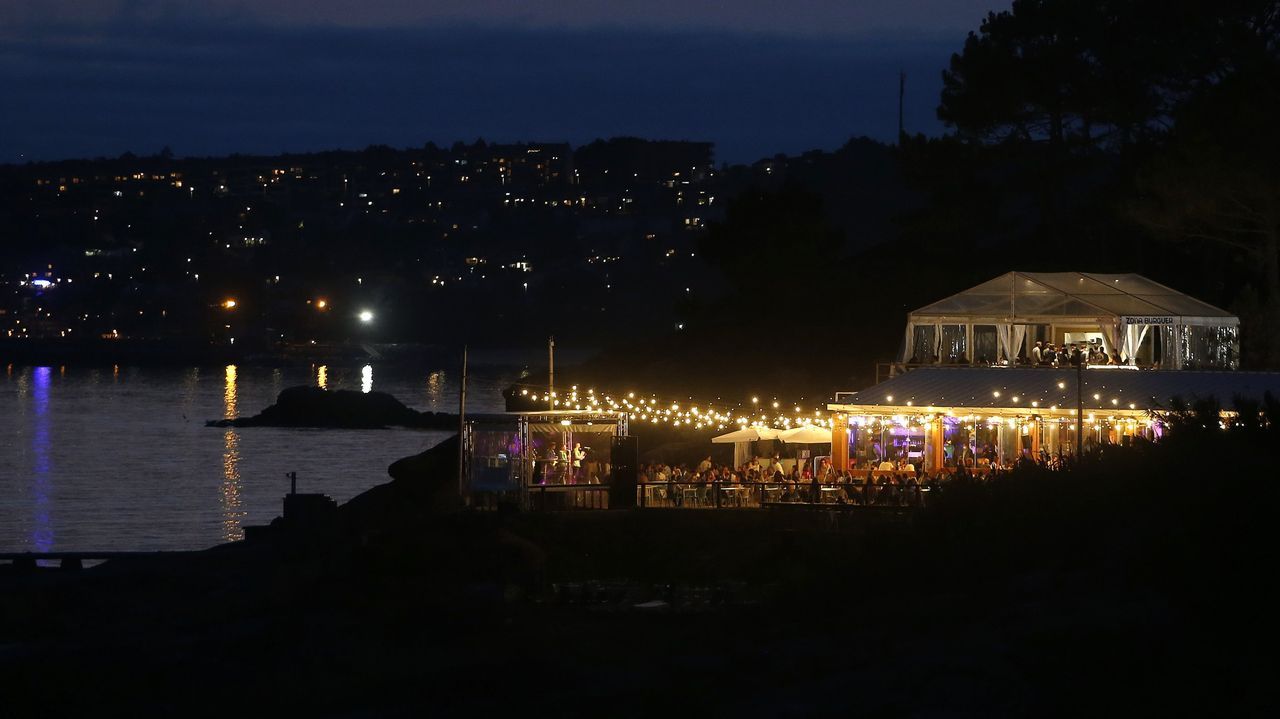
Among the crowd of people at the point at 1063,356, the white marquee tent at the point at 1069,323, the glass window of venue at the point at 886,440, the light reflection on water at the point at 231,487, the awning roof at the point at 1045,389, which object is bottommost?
the light reflection on water at the point at 231,487

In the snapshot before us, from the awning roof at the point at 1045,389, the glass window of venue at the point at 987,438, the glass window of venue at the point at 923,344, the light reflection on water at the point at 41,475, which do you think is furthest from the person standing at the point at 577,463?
the light reflection on water at the point at 41,475

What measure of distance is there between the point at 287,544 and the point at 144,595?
5214mm

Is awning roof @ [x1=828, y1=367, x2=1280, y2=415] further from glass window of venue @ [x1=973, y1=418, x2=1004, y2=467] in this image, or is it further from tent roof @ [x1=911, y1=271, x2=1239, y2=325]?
tent roof @ [x1=911, y1=271, x2=1239, y2=325]

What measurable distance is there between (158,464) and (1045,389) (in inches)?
1616

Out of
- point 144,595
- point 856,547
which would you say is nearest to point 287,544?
point 144,595

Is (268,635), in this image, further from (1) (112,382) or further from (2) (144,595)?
(1) (112,382)

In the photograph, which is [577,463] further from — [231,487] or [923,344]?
[231,487]

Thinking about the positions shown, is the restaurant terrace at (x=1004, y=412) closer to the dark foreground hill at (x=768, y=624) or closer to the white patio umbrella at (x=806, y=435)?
the white patio umbrella at (x=806, y=435)

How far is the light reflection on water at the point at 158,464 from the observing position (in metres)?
41.9

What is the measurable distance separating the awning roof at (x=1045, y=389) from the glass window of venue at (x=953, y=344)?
2206mm

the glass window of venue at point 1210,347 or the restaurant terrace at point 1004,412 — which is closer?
the restaurant terrace at point 1004,412

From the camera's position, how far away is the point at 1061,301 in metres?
30.7

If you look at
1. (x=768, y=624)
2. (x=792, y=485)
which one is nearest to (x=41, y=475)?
(x=792, y=485)

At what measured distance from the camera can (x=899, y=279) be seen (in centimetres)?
5694
